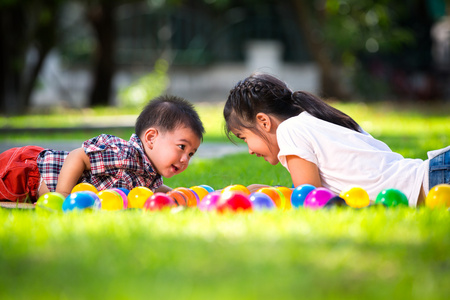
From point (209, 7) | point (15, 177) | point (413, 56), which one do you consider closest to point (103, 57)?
Answer: point (209, 7)

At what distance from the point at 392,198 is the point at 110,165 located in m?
1.93

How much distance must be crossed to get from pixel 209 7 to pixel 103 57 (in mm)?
7978

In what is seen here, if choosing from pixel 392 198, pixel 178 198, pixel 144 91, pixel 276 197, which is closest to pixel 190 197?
pixel 178 198

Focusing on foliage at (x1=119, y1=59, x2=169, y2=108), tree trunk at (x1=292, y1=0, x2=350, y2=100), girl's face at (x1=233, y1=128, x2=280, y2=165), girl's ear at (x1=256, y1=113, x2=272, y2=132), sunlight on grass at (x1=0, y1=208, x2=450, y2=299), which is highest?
tree trunk at (x1=292, y1=0, x2=350, y2=100)

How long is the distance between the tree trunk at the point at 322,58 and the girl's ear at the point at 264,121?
16572 millimetres

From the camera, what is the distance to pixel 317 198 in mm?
3582

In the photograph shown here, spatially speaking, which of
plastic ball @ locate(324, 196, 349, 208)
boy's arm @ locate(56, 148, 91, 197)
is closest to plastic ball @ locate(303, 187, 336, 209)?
plastic ball @ locate(324, 196, 349, 208)

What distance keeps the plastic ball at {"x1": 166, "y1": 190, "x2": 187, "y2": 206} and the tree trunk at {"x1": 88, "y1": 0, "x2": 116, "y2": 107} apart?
17.1 meters

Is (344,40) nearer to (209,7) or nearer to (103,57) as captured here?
(103,57)

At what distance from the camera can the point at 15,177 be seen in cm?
450

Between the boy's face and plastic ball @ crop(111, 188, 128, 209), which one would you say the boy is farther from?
plastic ball @ crop(111, 188, 128, 209)

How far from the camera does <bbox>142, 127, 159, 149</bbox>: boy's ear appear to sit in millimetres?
4539

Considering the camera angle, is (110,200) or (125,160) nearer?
(110,200)

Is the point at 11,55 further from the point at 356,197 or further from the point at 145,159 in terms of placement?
the point at 356,197
